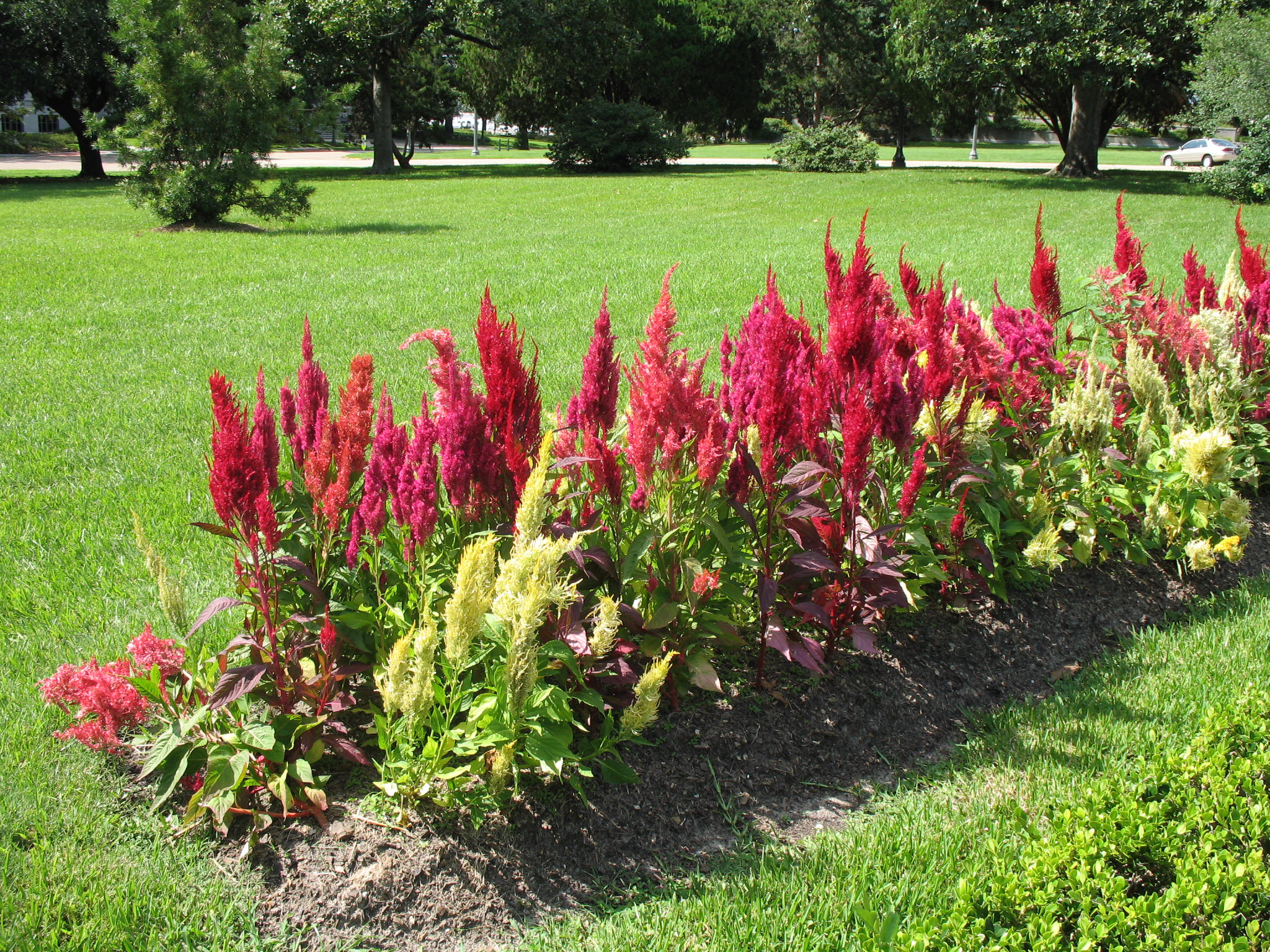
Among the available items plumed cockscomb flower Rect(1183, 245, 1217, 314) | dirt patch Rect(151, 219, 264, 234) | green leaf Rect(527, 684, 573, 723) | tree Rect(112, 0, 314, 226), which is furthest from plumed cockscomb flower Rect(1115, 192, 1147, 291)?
dirt patch Rect(151, 219, 264, 234)

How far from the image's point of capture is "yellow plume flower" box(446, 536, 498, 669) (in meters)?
2.18

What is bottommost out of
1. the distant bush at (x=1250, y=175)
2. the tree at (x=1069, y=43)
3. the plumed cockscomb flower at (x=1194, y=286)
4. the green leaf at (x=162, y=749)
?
A: the green leaf at (x=162, y=749)

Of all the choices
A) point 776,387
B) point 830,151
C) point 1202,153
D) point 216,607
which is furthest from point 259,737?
point 1202,153

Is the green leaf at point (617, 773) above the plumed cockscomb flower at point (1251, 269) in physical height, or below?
below

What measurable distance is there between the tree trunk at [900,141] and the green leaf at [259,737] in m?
37.2

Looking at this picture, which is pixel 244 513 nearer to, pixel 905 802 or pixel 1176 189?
pixel 905 802

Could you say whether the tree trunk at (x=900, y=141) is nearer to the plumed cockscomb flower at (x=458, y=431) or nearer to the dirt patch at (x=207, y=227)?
the dirt patch at (x=207, y=227)

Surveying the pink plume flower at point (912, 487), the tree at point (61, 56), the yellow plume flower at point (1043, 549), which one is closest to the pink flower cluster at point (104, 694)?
the pink plume flower at point (912, 487)

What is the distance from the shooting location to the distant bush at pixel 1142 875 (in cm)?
226

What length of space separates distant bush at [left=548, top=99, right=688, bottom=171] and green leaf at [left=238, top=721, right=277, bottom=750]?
111 ft

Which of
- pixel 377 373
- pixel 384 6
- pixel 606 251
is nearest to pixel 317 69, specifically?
pixel 384 6

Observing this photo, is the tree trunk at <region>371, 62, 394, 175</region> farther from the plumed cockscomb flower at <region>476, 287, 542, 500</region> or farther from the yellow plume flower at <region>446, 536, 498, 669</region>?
the yellow plume flower at <region>446, 536, 498, 669</region>

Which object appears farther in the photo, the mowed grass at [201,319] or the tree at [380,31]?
the tree at [380,31]

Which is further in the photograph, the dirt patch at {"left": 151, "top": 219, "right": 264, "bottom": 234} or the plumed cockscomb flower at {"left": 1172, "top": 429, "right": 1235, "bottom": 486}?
the dirt patch at {"left": 151, "top": 219, "right": 264, "bottom": 234}
